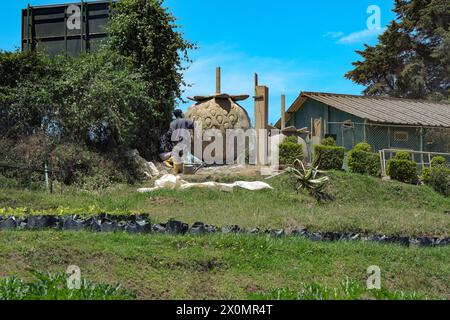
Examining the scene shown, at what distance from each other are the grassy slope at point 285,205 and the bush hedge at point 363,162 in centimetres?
202

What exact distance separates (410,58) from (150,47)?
21681 millimetres

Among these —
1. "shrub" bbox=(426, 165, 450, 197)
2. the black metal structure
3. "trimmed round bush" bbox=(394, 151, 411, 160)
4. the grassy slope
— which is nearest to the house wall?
"trimmed round bush" bbox=(394, 151, 411, 160)

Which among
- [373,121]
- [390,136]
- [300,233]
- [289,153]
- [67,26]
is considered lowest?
[300,233]

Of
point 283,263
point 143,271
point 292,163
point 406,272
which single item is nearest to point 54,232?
point 143,271

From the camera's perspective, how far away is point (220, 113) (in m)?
22.0

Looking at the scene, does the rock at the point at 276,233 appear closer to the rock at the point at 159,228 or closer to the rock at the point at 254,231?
the rock at the point at 254,231

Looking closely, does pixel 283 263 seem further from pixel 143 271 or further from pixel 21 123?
pixel 21 123

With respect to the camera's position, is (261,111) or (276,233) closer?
(276,233)

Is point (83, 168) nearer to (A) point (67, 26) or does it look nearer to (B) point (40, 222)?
(B) point (40, 222)

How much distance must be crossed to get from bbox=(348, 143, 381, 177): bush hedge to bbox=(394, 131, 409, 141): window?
5507 millimetres

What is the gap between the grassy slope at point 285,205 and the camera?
1348 cm

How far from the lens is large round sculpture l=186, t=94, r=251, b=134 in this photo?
22.0 metres

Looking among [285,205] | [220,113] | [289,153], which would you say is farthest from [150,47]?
[285,205]

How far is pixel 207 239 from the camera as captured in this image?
1013 cm
